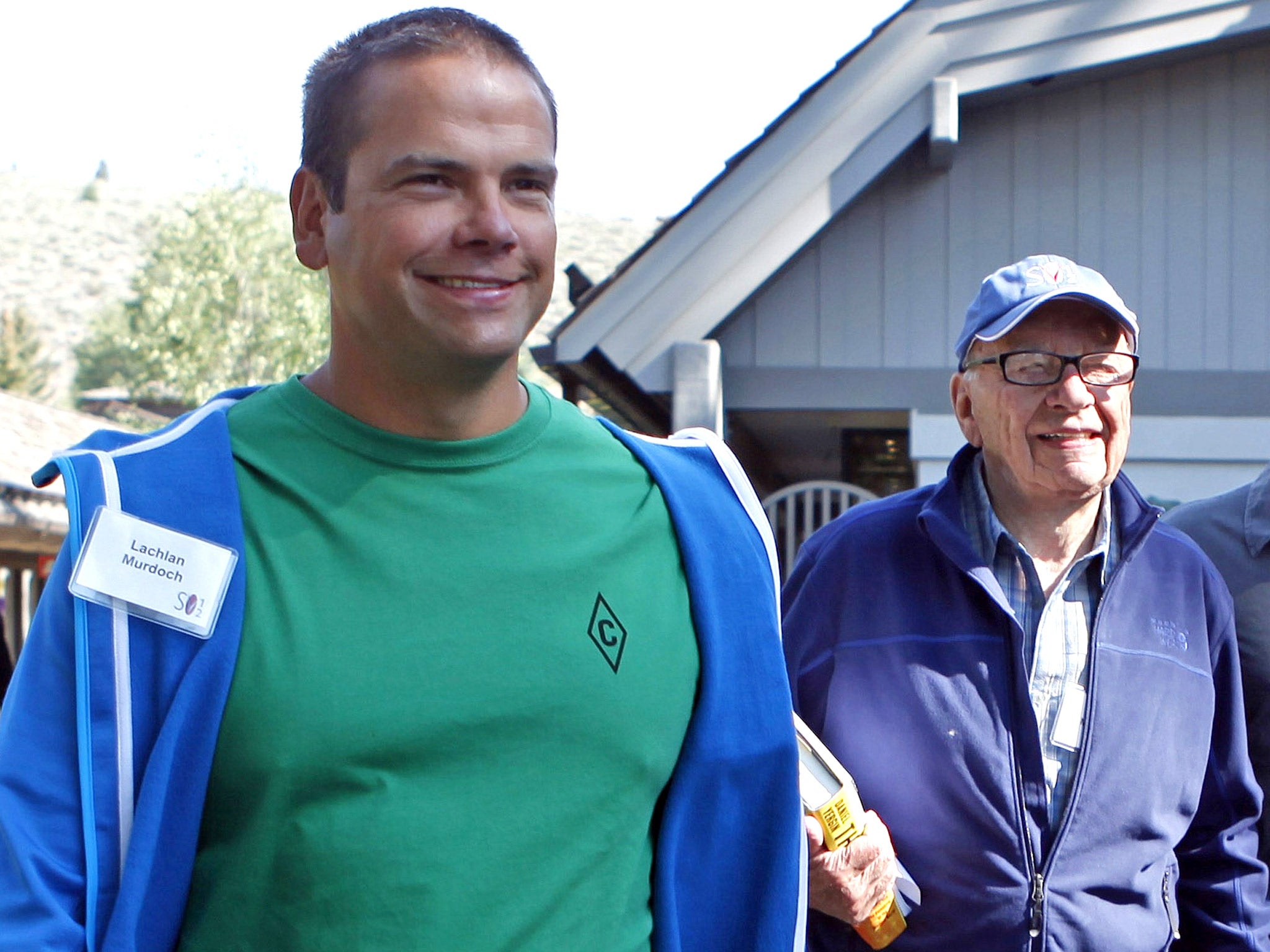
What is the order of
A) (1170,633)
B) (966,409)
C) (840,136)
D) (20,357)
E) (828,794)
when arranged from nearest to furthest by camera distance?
(828,794)
(1170,633)
(966,409)
(840,136)
(20,357)

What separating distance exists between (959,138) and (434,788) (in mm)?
5105

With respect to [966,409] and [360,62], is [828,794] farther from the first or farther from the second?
[360,62]

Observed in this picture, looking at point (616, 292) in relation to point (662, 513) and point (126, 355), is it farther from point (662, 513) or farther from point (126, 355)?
point (126, 355)

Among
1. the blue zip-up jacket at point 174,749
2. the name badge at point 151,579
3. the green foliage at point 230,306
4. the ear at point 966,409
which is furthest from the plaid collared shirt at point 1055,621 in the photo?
the green foliage at point 230,306

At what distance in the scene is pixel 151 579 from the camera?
1.53 meters

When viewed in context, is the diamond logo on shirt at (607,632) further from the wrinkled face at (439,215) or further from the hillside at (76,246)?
the hillside at (76,246)

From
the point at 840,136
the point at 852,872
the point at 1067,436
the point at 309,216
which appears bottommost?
the point at 852,872

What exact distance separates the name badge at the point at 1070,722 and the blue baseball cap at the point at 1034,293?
70 cm

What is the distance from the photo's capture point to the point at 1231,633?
272 centimetres

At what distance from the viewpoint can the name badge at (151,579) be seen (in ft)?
4.99

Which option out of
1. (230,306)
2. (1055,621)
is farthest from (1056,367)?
(230,306)

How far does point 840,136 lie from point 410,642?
4456mm

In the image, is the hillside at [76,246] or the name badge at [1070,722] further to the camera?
the hillside at [76,246]

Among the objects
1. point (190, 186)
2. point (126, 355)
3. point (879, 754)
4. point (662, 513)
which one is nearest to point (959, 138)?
point (879, 754)
